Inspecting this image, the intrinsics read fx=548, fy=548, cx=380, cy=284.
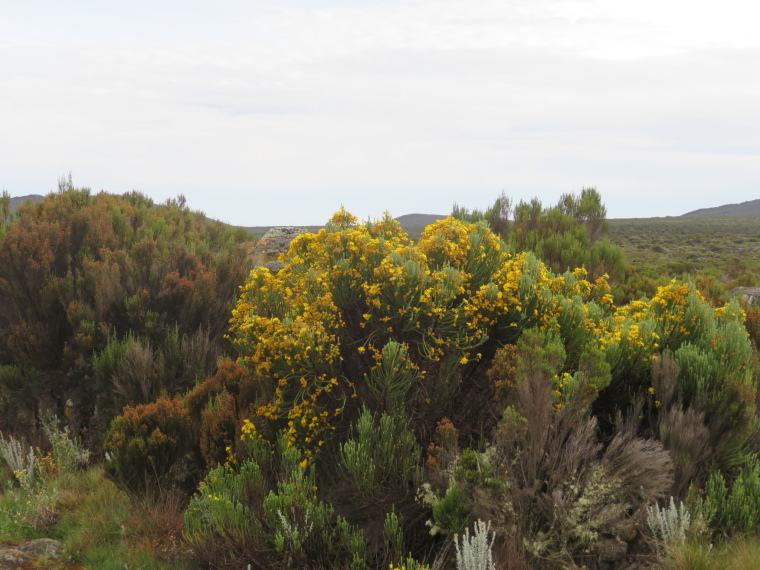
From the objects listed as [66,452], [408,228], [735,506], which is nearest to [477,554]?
[735,506]

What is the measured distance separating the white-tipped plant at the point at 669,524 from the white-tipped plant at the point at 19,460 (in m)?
5.76

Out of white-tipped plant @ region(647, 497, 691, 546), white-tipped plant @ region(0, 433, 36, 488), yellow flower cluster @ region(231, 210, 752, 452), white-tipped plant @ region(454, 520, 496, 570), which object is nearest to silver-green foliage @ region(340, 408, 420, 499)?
yellow flower cluster @ region(231, 210, 752, 452)

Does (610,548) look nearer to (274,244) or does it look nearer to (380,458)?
(380,458)

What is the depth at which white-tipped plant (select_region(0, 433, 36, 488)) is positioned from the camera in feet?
18.6

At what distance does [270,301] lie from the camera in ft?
18.4

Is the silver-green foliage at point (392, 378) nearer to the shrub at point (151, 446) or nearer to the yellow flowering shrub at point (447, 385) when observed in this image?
the yellow flowering shrub at point (447, 385)

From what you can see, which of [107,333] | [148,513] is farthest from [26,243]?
[148,513]

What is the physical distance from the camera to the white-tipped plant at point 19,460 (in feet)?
18.6

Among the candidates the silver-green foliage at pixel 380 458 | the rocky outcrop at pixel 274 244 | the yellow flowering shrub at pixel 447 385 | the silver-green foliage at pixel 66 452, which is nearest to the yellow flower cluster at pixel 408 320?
the yellow flowering shrub at pixel 447 385

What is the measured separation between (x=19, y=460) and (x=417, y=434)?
4.47 meters

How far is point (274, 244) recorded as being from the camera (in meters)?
18.2

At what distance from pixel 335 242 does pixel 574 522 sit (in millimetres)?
3066

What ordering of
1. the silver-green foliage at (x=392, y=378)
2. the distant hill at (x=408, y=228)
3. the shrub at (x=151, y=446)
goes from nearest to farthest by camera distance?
the silver-green foliage at (x=392, y=378)
the shrub at (x=151, y=446)
the distant hill at (x=408, y=228)

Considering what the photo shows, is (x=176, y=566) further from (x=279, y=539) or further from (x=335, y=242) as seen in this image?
(x=335, y=242)
